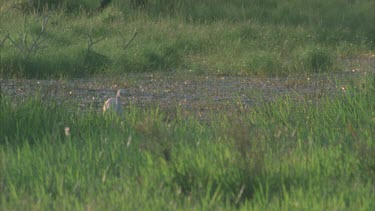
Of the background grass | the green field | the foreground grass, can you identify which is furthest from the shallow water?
the foreground grass

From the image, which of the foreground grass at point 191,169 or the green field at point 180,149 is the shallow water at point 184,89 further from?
the foreground grass at point 191,169

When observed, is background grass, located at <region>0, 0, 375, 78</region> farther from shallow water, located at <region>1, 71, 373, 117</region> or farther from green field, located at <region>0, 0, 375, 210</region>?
shallow water, located at <region>1, 71, 373, 117</region>

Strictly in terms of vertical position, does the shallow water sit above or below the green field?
below

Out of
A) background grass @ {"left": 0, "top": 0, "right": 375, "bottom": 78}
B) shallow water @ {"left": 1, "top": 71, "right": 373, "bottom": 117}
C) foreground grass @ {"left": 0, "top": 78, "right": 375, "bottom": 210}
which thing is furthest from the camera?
background grass @ {"left": 0, "top": 0, "right": 375, "bottom": 78}

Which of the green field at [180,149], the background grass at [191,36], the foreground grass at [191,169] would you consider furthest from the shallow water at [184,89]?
the foreground grass at [191,169]

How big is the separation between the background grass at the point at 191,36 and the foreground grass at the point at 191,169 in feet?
23.2

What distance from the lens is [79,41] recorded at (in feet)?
51.6

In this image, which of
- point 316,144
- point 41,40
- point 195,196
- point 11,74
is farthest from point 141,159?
point 41,40

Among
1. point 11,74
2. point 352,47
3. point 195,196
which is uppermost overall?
point 195,196

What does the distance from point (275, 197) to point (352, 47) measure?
13.4 meters

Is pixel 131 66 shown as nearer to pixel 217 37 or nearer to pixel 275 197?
pixel 217 37

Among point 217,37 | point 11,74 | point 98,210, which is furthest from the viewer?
point 217,37

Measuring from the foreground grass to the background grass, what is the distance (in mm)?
7060

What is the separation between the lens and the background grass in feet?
45.1
